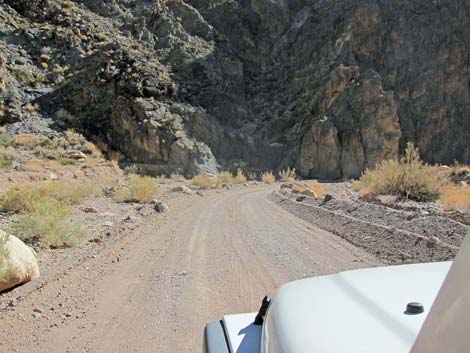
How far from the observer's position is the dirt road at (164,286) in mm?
4227

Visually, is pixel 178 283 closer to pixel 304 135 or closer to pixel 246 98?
pixel 304 135

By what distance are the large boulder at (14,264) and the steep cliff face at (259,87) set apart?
27.5 metres

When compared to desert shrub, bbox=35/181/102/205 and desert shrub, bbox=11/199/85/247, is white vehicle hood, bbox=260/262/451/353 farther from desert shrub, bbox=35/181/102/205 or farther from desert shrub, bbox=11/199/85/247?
desert shrub, bbox=35/181/102/205

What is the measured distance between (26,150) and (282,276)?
24813 millimetres

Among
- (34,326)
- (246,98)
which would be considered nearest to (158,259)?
(34,326)

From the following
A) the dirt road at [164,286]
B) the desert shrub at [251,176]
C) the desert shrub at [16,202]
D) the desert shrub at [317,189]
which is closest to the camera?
the dirt road at [164,286]

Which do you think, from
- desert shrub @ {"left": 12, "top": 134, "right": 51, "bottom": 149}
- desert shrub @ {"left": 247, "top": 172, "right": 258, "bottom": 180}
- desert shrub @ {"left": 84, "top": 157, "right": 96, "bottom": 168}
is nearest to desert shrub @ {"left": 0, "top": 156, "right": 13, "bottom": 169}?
A: desert shrub @ {"left": 84, "top": 157, "right": 96, "bottom": 168}

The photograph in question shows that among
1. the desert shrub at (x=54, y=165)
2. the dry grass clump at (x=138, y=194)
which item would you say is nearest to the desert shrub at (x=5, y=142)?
the desert shrub at (x=54, y=165)

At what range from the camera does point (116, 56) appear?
122 ft

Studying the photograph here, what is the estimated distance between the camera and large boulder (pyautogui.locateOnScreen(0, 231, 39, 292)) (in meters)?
5.65

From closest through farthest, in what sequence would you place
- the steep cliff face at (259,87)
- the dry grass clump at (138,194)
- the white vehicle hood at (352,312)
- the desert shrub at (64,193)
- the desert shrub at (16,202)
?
the white vehicle hood at (352,312) → the desert shrub at (16,202) → the desert shrub at (64,193) → the dry grass clump at (138,194) → the steep cliff face at (259,87)

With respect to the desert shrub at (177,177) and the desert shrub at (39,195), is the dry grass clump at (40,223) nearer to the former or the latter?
the desert shrub at (39,195)

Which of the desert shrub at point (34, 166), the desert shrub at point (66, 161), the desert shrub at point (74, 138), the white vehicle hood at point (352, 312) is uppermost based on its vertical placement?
the desert shrub at point (74, 138)

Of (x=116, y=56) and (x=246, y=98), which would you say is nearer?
(x=116, y=56)
